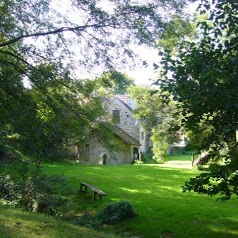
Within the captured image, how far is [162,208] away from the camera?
12.7m

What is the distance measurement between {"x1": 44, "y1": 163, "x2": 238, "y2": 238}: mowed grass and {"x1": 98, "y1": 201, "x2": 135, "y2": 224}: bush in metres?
0.27

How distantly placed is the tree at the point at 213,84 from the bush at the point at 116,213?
216 inches

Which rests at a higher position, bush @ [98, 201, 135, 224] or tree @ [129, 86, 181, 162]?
tree @ [129, 86, 181, 162]

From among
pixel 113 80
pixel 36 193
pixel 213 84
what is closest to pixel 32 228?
pixel 36 193

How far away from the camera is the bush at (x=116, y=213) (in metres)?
11.8

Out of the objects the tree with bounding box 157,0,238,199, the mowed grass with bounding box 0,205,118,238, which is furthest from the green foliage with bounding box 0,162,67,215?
the tree with bounding box 157,0,238,199

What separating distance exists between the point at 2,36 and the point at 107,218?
7.12 m

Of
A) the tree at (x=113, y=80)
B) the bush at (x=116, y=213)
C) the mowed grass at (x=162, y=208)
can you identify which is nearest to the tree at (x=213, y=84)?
the tree at (x=113, y=80)

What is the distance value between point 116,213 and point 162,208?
1.91 meters

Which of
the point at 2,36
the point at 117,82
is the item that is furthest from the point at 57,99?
the point at 2,36

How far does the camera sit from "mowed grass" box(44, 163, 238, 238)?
10516 mm

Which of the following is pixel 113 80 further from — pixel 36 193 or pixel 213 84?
pixel 36 193

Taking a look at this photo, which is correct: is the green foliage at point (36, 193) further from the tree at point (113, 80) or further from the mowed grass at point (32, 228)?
the tree at point (113, 80)

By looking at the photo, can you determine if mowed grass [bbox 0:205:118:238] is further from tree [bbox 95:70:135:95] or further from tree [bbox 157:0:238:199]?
Answer: tree [bbox 95:70:135:95]
